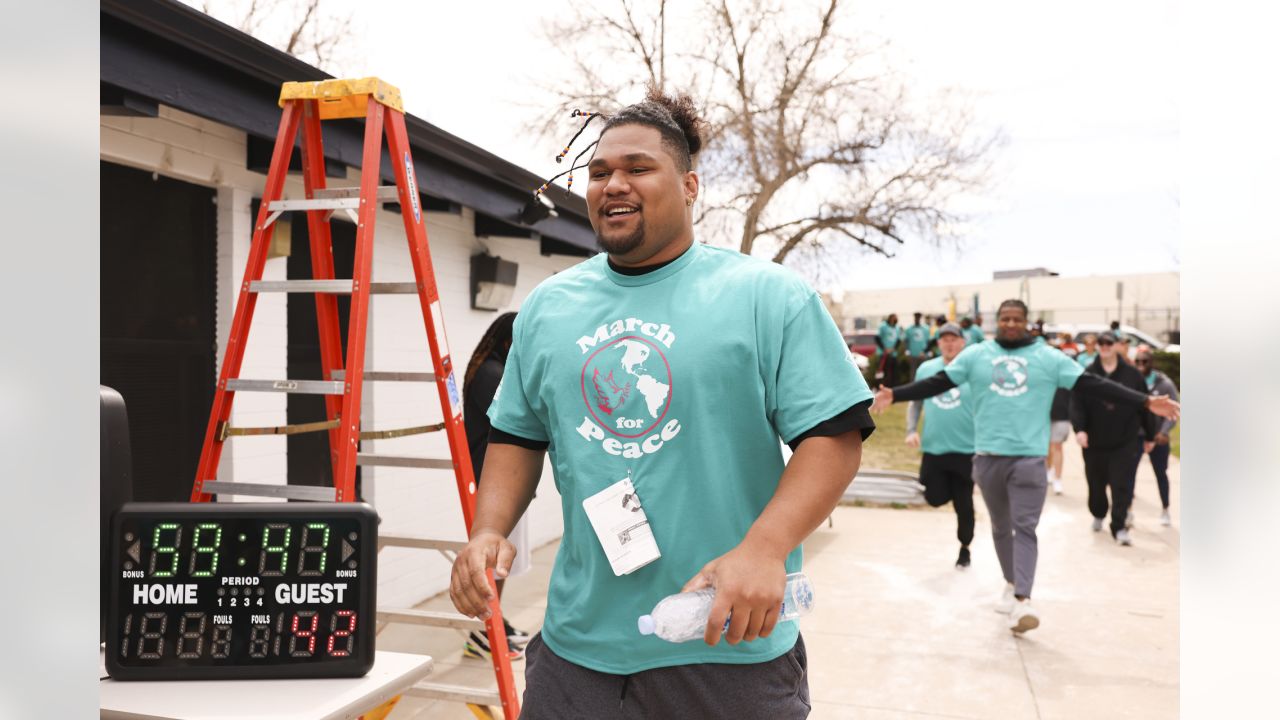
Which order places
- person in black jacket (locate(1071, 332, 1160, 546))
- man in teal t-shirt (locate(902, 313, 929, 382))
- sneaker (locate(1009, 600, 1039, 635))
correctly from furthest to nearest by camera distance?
man in teal t-shirt (locate(902, 313, 929, 382)), person in black jacket (locate(1071, 332, 1160, 546)), sneaker (locate(1009, 600, 1039, 635))

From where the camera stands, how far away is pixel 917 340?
81.6 ft

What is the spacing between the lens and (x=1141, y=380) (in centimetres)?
984

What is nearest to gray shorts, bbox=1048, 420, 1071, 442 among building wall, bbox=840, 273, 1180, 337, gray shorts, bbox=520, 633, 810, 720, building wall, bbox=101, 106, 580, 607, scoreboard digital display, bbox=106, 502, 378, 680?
building wall, bbox=101, 106, 580, 607

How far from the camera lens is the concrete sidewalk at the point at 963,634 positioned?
5141 millimetres

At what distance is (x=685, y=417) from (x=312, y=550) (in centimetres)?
90

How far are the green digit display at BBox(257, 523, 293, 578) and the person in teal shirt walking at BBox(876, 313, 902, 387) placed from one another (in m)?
22.3

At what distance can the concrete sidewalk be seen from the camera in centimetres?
514

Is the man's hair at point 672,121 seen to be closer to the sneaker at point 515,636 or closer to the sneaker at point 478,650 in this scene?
the sneaker at point 478,650

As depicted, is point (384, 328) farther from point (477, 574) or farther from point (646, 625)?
point (646, 625)

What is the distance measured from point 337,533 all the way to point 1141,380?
9690 mm

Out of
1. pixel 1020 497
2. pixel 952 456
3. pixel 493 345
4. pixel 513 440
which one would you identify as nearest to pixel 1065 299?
pixel 952 456

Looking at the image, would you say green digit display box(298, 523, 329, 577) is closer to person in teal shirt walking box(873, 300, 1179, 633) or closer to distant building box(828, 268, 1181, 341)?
person in teal shirt walking box(873, 300, 1179, 633)
